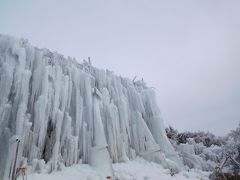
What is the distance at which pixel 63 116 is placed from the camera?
10.8 m

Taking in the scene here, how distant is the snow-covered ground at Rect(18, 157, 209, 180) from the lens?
29.3ft

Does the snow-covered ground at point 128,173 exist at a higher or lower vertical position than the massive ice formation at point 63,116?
lower

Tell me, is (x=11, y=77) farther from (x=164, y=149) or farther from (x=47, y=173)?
(x=164, y=149)

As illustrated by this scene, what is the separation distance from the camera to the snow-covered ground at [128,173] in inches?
352

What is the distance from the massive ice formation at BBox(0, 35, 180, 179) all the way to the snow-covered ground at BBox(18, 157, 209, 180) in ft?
1.33

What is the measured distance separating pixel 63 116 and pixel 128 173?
390 cm

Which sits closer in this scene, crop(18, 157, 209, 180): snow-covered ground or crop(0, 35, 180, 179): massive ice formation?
crop(18, 157, 209, 180): snow-covered ground

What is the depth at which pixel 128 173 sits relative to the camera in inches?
430

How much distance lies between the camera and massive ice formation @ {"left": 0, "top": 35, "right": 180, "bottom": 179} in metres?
9.05

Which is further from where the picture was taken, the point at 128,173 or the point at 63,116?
the point at 128,173

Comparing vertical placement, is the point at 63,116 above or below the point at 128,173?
above

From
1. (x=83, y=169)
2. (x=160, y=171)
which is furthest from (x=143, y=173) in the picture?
(x=83, y=169)

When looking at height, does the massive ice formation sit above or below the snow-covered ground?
above

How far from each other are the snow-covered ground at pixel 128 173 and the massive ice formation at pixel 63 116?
0.41m
